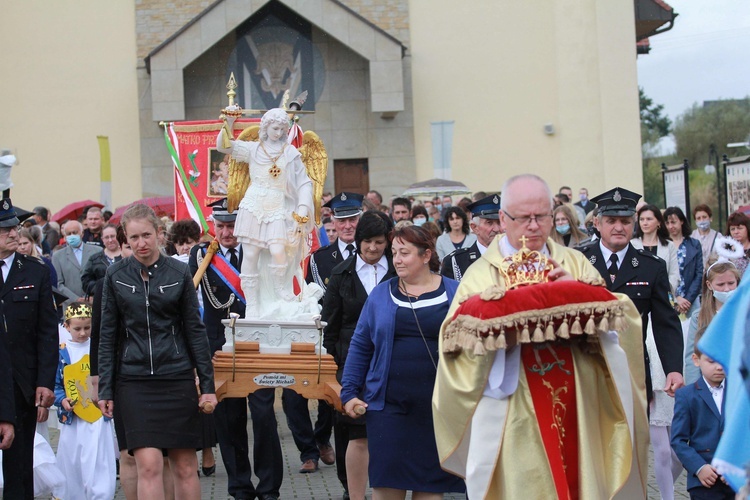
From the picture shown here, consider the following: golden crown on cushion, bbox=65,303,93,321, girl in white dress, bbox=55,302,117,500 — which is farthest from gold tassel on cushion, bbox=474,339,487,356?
golden crown on cushion, bbox=65,303,93,321

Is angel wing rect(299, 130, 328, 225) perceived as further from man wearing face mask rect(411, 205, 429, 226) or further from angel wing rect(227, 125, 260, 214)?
man wearing face mask rect(411, 205, 429, 226)

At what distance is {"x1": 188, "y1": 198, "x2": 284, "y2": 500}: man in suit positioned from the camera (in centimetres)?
889

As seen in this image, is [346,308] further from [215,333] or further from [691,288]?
[691,288]

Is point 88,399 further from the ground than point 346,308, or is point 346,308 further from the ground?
point 346,308

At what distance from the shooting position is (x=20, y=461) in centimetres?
788

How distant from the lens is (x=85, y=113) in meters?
29.2

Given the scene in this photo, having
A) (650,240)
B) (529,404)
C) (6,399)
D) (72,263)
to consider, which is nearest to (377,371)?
(529,404)

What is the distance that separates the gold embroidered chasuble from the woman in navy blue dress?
3.41ft

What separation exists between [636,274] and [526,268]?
7.30 ft

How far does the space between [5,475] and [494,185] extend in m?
22.9

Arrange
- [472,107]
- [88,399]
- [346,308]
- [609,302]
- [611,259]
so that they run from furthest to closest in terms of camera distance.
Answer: [472,107], [88,399], [346,308], [611,259], [609,302]

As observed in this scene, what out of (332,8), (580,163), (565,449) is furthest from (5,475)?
(580,163)

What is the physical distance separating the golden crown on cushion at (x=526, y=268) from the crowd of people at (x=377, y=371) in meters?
0.08

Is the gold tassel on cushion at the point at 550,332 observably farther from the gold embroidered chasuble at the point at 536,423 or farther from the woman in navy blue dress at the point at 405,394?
the woman in navy blue dress at the point at 405,394
